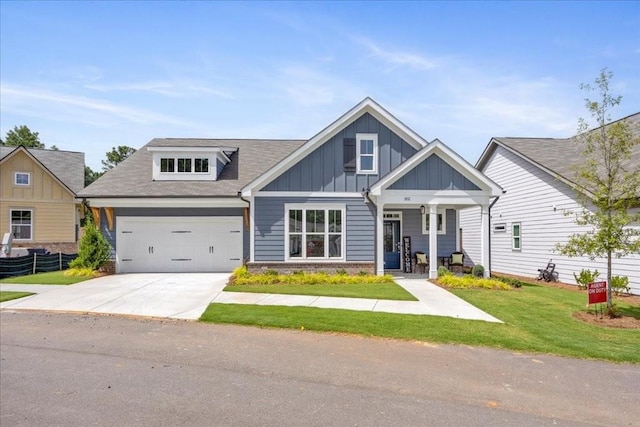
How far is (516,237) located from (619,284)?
23.1 feet

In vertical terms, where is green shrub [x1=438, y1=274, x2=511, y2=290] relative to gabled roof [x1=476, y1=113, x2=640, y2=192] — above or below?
below

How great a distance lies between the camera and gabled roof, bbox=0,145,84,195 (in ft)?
93.0

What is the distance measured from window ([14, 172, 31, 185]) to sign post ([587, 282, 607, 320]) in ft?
93.0

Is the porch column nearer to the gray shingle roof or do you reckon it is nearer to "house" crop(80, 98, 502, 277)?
"house" crop(80, 98, 502, 277)

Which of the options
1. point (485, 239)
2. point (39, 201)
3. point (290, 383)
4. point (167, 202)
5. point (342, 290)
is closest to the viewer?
point (290, 383)

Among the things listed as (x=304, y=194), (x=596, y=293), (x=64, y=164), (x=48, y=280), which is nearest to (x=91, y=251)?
(x=48, y=280)

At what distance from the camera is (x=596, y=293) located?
9.80m

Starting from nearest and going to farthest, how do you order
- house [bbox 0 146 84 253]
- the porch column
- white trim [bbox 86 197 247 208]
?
the porch column, white trim [bbox 86 197 247 208], house [bbox 0 146 84 253]

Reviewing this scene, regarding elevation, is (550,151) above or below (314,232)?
above

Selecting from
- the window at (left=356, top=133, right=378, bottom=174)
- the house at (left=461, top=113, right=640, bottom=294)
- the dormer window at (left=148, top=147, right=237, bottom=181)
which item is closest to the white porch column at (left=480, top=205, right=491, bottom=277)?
the house at (left=461, top=113, right=640, bottom=294)

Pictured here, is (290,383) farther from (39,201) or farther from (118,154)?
(118,154)

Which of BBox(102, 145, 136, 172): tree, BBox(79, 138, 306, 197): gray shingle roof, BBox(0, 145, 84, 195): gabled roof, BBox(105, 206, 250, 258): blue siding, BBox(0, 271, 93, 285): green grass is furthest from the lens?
BBox(102, 145, 136, 172): tree

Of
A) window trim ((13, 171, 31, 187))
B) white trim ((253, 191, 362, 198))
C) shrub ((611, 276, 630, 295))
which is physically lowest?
shrub ((611, 276, 630, 295))

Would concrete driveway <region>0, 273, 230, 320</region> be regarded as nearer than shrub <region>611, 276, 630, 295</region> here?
Yes
